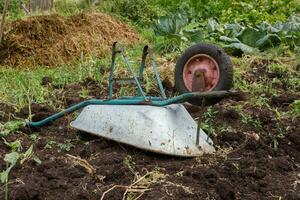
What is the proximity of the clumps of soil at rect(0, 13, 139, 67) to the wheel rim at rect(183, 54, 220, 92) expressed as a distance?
4.18 meters

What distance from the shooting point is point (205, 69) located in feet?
12.0

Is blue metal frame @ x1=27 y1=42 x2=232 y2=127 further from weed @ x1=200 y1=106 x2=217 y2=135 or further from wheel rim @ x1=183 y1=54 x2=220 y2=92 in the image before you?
weed @ x1=200 y1=106 x2=217 y2=135

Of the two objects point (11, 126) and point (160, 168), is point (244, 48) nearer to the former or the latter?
point (11, 126)

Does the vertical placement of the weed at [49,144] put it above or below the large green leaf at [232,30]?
above

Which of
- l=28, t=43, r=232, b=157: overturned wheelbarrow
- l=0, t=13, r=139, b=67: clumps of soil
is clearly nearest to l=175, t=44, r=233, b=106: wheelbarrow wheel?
l=28, t=43, r=232, b=157: overturned wheelbarrow

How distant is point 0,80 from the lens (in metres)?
6.40

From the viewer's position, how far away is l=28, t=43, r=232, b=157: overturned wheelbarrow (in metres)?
3.55

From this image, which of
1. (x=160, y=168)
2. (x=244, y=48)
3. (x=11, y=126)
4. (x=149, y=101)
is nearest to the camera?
(x=160, y=168)

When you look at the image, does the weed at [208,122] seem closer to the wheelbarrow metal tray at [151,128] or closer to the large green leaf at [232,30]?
the wheelbarrow metal tray at [151,128]

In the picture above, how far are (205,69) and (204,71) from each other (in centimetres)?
1

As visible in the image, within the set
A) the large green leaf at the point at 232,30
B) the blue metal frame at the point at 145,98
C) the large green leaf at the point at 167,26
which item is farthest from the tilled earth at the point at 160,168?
the large green leaf at the point at 167,26

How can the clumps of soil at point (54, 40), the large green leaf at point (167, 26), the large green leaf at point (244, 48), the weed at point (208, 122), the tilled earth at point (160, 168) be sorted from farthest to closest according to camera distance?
the clumps of soil at point (54, 40) → the large green leaf at point (167, 26) → the large green leaf at point (244, 48) → the weed at point (208, 122) → the tilled earth at point (160, 168)

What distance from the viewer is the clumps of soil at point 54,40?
26.2 feet

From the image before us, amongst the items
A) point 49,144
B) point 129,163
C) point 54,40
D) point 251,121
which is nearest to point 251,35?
point 54,40
